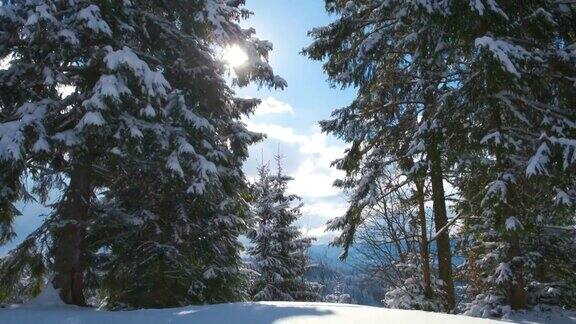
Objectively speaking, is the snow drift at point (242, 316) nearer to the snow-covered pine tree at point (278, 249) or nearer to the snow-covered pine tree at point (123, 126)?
the snow-covered pine tree at point (123, 126)

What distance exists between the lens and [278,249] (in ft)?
75.6

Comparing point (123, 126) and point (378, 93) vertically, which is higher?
point (378, 93)

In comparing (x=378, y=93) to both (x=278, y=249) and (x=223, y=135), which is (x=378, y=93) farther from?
(x=278, y=249)

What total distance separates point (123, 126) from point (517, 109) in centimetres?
641

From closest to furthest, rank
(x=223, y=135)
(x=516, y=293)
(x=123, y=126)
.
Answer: (x=123, y=126), (x=516, y=293), (x=223, y=135)

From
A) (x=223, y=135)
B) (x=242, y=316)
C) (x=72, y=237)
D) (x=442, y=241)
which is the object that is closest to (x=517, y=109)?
(x=442, y=241)

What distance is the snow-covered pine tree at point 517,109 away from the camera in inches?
252

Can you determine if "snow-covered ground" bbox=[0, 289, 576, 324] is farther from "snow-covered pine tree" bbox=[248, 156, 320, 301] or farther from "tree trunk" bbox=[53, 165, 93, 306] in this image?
"snow-covered pine tree" bbox=[248, 156, 320, 301]

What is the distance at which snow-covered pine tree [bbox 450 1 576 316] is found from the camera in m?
6.41

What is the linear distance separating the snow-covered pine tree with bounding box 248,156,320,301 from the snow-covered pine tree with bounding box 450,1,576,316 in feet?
48.3

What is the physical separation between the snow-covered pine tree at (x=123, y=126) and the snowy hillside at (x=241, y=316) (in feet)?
5.82

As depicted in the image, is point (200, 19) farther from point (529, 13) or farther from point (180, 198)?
point (529, 13)

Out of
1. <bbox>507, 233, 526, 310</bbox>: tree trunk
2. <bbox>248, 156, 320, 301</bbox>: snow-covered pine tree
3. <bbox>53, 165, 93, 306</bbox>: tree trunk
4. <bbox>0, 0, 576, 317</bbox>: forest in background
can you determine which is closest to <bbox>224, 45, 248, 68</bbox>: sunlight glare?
<bbox>0, 0, 576, 317</bbox>: forest in background

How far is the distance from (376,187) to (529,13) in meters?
5.22
